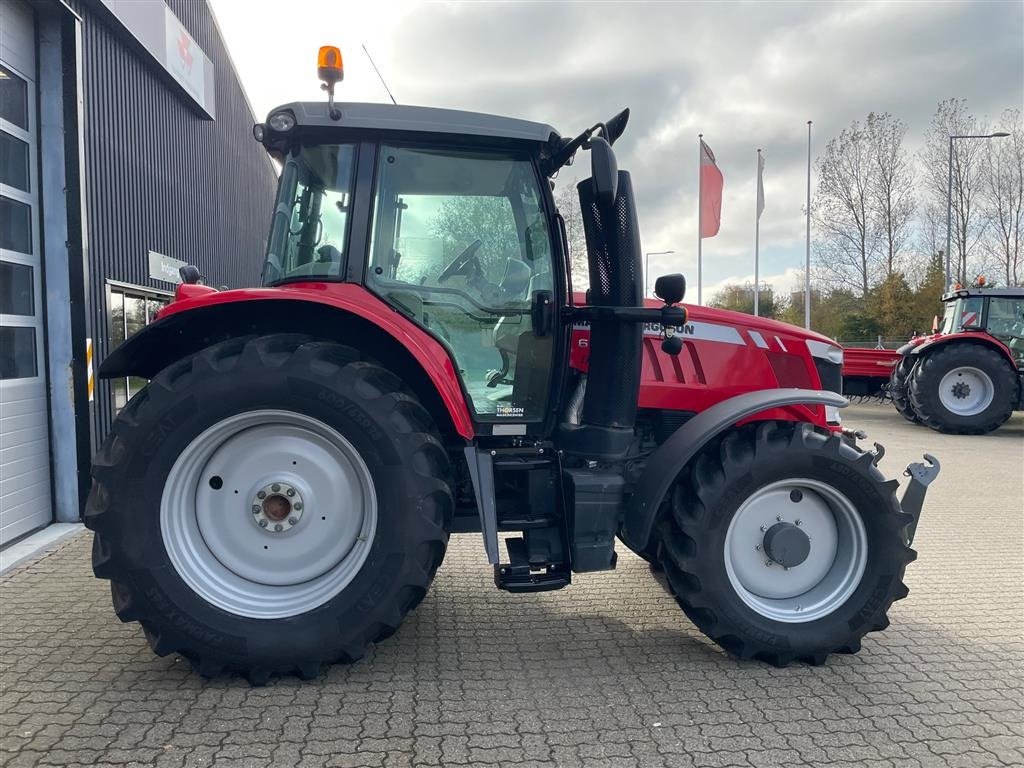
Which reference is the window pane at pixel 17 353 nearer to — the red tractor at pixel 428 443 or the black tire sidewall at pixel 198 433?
the red tractor at pixel 428 443

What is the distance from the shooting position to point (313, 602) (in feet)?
8.91

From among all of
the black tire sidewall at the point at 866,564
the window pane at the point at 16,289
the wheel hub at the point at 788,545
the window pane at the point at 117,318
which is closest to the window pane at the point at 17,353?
the window pane at the point at 16,289

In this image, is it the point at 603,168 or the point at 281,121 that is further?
the point at 281,121

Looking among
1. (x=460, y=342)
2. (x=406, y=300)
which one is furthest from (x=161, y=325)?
(x=460, y=342)

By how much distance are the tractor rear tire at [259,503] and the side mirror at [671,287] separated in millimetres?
1065

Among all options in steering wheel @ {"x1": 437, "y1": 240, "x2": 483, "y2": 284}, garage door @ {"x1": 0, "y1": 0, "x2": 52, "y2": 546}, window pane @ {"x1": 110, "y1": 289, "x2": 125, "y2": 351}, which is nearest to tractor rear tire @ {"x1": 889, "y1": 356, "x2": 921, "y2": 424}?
steering wheel @ {"x1": 437, "y1": 240, "x2": 483, "y2": 284}

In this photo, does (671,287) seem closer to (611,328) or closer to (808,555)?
(611,328)

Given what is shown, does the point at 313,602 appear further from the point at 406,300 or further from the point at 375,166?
the point at 375,166

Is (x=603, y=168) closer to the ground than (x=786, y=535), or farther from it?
farther from it

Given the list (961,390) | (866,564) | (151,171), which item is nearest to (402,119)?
(866,564)

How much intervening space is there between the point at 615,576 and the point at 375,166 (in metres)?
2.61

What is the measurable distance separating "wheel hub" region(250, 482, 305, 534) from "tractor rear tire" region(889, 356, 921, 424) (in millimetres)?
11367

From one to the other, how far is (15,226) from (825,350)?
5.22 metres

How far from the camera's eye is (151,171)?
6895 mm
